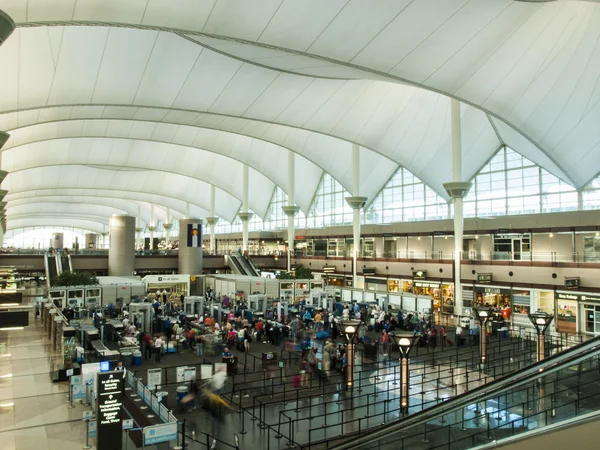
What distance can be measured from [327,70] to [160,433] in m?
18.9

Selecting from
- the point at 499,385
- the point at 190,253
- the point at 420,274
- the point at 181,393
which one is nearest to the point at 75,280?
the point at 190,253

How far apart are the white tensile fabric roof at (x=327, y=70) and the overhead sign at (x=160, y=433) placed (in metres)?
12.2

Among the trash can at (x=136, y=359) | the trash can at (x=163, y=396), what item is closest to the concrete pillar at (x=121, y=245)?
the trash can at (x=136, y=359)

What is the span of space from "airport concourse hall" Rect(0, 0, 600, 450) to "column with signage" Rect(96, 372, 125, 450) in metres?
0.03

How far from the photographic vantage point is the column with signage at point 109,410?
8.43 m

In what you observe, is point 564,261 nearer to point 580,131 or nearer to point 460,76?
point 580,131

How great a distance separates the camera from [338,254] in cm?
4469

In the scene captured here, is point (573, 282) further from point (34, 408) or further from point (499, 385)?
point (34, 408)

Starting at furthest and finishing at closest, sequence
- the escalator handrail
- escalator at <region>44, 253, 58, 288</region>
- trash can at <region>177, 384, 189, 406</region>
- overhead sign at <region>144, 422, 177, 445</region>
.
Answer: escalator at <region>44, 253, 58, 288</region>
trash can at <region>177, 384, 189, 406</region>
overhead sign at <region>144, 422, 177, 445</region>
the escalator handrail

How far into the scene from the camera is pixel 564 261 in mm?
25344

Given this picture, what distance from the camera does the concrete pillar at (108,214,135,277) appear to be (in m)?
36.9

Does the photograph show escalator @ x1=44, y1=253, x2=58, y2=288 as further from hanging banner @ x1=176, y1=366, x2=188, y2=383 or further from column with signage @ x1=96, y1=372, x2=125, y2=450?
column with signage @ x1=96, y1=372, x2=125, y2=450

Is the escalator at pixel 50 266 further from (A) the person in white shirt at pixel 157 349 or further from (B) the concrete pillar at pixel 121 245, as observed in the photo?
(A) the person in white shirt at pixel 157 349

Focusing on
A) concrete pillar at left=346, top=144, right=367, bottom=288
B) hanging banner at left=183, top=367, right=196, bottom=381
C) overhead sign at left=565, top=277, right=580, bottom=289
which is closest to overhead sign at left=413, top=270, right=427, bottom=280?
concrete pillar at left=346, top=144, right=367, bottom=288
